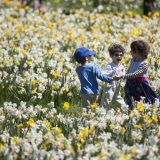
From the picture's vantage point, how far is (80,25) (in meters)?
15.2

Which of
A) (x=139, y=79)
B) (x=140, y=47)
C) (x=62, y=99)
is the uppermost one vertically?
(x=140, y=47)

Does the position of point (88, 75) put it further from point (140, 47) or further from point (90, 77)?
point (140, 47)

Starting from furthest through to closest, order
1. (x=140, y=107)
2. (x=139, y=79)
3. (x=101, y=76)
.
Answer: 1. (x=139, y=79)
2. (x=101, y=76)
3. (x=140, y=107)

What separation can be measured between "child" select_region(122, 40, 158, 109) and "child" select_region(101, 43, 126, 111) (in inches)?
5.9

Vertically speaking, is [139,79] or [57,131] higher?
[139,79]

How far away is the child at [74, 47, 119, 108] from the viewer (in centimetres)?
752

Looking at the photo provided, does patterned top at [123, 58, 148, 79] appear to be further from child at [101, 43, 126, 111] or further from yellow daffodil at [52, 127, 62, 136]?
yellow daffodil at [52, 127, 62, 136]

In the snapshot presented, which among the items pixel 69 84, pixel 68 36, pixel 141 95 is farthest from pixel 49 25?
pixel 141 95

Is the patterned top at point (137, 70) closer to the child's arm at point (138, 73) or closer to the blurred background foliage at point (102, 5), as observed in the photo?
the child's arm at point (138, 73)

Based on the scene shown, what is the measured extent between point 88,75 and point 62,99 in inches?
52.8

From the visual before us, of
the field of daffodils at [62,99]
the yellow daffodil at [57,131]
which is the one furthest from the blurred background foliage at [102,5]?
the yellow daffodil at [57,131]

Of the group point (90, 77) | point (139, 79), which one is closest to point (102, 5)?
point (139, 79)

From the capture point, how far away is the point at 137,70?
7777 mm

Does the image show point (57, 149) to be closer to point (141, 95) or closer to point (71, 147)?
point (71, 147)
